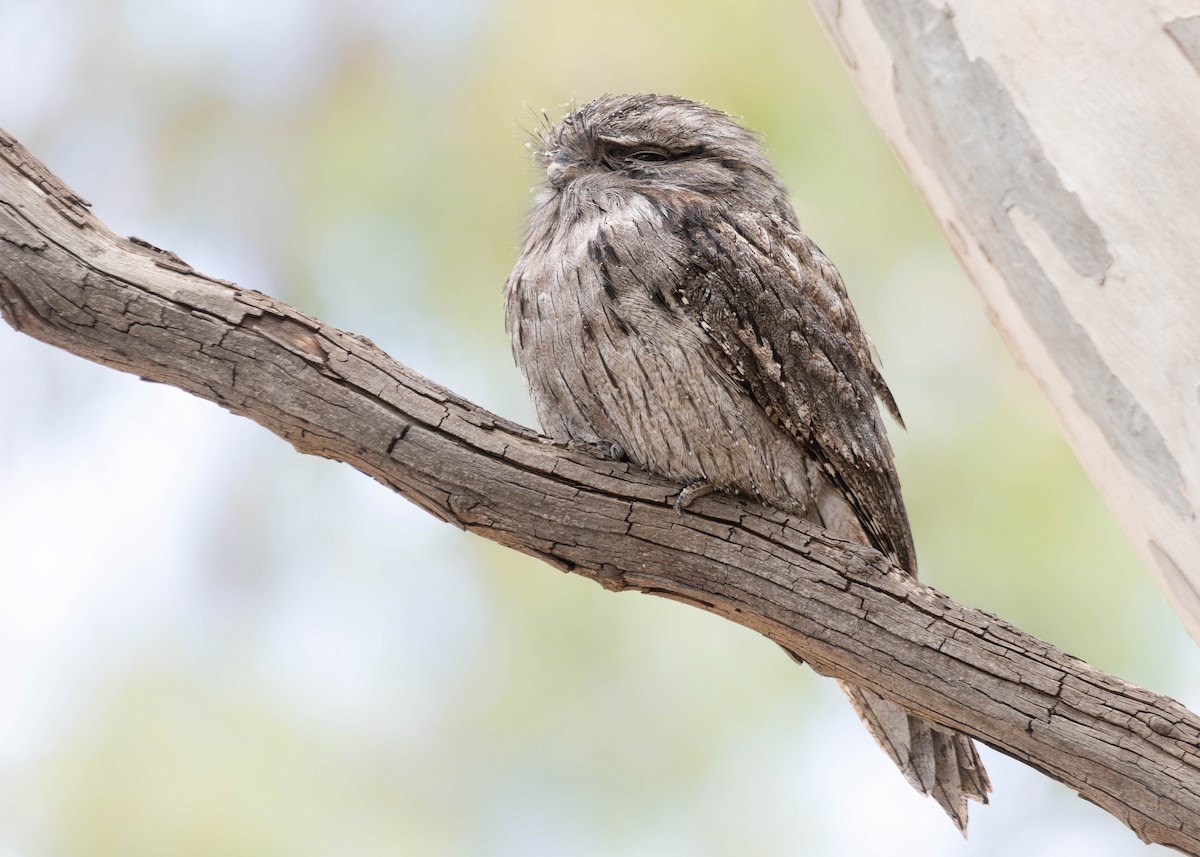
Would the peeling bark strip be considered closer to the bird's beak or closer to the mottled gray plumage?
the mottled gray plumage

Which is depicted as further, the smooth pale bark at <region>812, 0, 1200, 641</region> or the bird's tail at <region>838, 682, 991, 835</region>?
the bird's tail at <region>838, 682, 991, 835</region>

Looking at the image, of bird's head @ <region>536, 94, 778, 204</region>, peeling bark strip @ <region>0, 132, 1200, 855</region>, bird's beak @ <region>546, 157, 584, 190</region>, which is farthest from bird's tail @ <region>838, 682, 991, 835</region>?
bird's beak @ <region>546, 157, 584, 190</region>

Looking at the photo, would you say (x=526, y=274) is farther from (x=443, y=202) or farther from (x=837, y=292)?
(x=443, y=202)

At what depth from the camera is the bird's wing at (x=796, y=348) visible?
2303 mm

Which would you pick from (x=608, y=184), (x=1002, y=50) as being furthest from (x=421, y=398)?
(x=1002, y=50)

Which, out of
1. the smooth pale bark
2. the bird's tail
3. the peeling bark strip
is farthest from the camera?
the bird's tail

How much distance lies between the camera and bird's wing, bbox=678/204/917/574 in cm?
230

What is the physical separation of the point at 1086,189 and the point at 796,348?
877mm

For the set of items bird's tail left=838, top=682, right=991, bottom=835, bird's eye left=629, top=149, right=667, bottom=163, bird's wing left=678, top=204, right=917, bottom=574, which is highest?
bird's eye left=629, top=149, right=667, bottom=163

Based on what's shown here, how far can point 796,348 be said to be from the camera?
2340mm

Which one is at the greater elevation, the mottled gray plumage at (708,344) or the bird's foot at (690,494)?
the mottled gray plumage at (708,344)

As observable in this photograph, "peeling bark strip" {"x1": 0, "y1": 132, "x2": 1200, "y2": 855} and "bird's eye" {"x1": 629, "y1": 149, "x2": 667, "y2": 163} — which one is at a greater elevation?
"bird's eye" {"x1": 629, "y1": 149, "x2": 667, "y2": 163}

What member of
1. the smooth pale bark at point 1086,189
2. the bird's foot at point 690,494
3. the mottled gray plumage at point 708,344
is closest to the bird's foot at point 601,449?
the mottled gray plumage at point 708,344

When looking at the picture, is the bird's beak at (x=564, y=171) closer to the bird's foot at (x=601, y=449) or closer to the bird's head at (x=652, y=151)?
the bird's head at (x=652, y=151)
